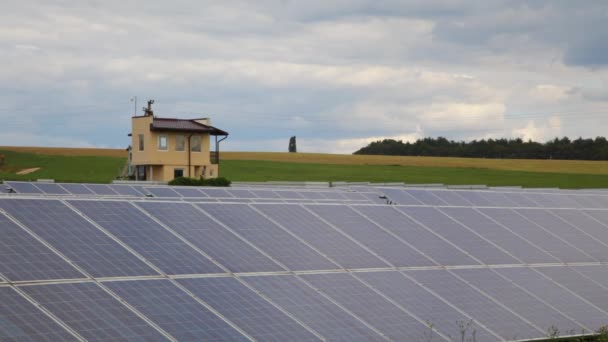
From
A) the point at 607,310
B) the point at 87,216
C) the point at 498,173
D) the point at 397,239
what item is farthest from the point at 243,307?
the point at 498,173

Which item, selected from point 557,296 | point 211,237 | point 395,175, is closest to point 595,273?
point 557,296

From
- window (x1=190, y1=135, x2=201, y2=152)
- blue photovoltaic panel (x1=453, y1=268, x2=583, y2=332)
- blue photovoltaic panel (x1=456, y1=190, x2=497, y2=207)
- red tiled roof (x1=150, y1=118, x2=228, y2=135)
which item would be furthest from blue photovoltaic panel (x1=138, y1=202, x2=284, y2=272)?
window (x1=190, y1=135, x2=201, y2=152)

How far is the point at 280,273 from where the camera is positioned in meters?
19.9

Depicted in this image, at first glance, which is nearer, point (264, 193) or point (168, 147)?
point (264, 193)

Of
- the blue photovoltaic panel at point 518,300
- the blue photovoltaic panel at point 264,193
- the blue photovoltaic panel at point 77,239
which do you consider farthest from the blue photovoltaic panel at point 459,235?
the blue photovoltaic panel at point 264,193

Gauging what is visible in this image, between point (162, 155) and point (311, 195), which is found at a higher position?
point (162, 155)

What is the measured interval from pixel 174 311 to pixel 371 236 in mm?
8382

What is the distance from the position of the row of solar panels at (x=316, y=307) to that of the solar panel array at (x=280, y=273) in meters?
0.04

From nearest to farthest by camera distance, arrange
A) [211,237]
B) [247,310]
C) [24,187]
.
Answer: [247,310], [211,237], [24,187]

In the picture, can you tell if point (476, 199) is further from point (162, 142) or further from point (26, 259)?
point (162, 142)

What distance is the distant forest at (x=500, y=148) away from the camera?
16488cm

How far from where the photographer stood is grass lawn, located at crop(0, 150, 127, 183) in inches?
3927

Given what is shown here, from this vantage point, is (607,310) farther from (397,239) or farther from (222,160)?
(222,160)

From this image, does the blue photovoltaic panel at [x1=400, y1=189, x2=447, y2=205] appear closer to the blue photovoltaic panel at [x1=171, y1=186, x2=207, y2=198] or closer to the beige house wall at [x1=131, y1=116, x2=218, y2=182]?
the blue photovoltaic panel at [x1=171, y1=186, x2=207, y2=198]
